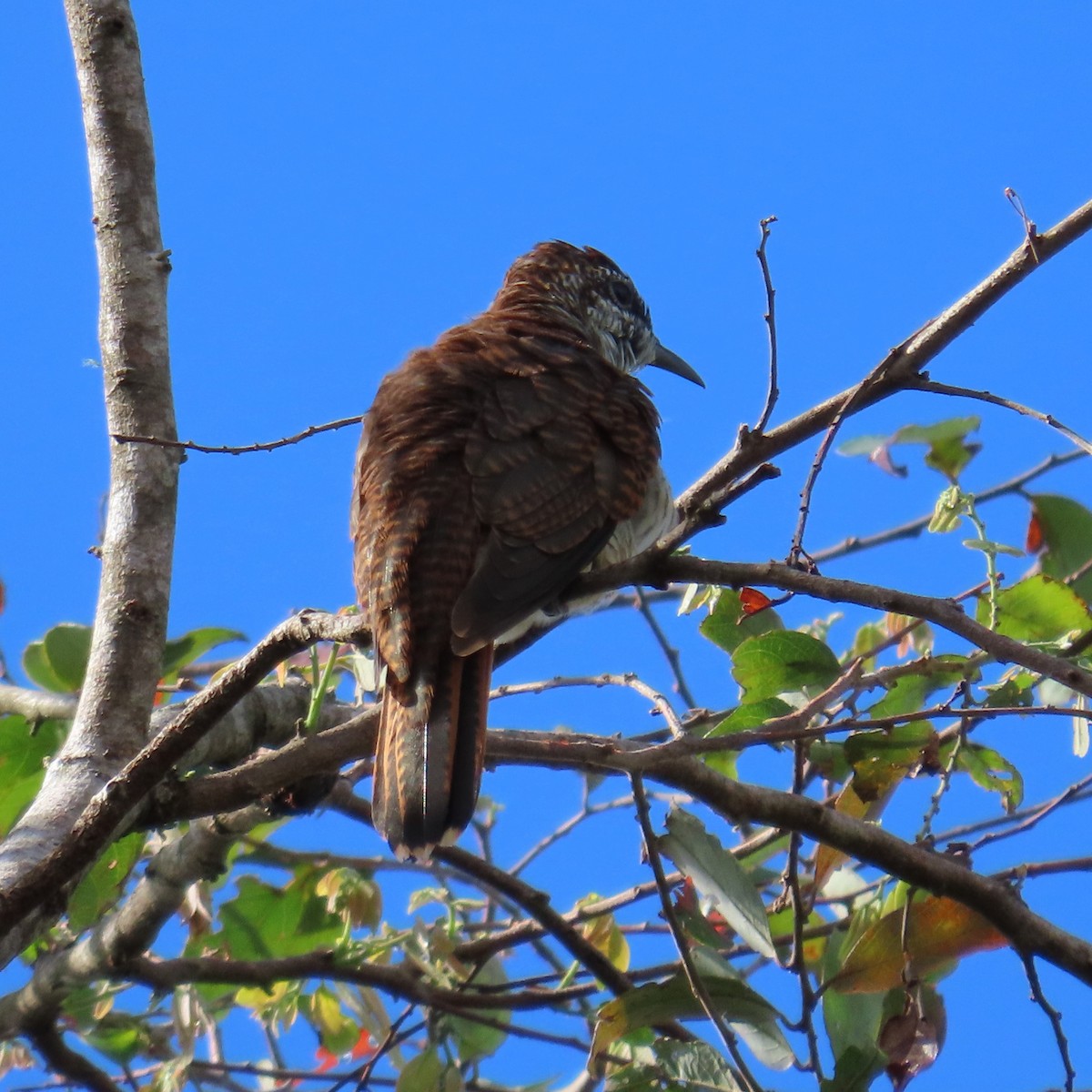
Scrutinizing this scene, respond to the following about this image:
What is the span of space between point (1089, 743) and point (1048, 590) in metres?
0.45

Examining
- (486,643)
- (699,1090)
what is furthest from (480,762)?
(699,1090)

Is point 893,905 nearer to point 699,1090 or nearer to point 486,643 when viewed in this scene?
point 699,1090

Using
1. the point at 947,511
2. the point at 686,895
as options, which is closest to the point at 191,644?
the point at 686,895

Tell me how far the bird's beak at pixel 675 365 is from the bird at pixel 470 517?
3.69 feet

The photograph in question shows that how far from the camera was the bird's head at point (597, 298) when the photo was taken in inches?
185

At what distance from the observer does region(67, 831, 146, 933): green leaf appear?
2.80 m

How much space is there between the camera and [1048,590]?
2611mm

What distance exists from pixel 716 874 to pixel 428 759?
563 millimetres

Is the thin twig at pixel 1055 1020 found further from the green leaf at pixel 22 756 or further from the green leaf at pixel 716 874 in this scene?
the green leaf at pixel 22 756

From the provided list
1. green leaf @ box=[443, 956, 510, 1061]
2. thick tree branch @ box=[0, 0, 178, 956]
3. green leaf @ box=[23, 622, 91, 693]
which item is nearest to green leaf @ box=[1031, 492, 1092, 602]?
green leaf @ box=[443, 956, 510, 1061]

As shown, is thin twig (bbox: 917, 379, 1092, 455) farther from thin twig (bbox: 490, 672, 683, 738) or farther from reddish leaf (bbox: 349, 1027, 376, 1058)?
reddish leaf (bbox: 349, 1027, 376, 1058)

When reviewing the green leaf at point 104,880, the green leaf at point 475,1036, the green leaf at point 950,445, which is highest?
the green leaf at point 950,445

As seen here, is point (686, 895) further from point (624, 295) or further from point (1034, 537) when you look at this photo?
point (624, 295)

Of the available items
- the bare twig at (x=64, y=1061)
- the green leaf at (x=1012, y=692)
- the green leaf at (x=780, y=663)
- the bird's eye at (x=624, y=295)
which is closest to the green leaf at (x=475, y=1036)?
the bare twig at (x=64, y=1061)
